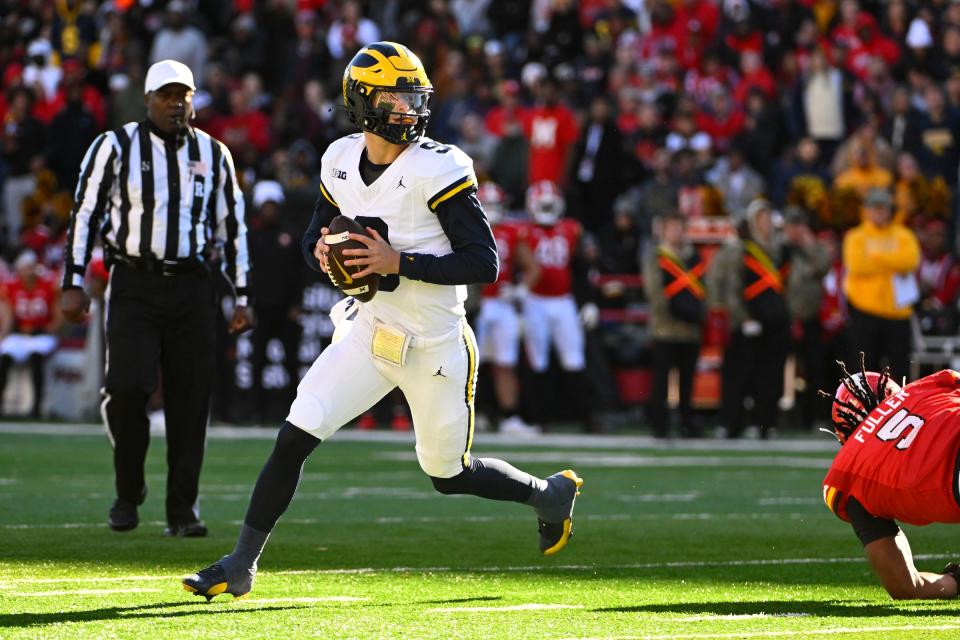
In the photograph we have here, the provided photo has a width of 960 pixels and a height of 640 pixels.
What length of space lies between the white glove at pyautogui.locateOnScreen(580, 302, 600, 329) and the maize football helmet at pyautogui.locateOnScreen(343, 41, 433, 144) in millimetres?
9354

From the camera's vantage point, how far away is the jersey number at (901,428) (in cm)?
543

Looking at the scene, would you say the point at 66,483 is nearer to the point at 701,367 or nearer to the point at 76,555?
the point at 76,555

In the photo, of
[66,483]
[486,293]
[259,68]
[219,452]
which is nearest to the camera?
[66,483]

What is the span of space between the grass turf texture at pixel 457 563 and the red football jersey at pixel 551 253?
389cm

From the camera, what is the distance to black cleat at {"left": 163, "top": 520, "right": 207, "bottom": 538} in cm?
752

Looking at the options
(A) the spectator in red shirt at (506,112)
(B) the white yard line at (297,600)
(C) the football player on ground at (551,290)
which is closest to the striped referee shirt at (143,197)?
(B) the white yard line at (297,600)

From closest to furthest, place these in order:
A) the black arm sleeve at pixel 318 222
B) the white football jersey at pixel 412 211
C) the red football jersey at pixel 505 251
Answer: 1. the white football jersey at pixel 412 211
2. the black arm sleeve at pixel 318 222
3. the red football jersey at pixel 505 251

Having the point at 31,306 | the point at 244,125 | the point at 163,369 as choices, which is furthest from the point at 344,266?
the point at 244,125

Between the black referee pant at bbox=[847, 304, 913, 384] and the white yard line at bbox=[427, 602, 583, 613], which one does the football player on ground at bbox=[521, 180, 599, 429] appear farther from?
the white yard line at bbox=[427, 602, 583, 613]

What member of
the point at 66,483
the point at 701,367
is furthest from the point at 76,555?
the point at 701,367

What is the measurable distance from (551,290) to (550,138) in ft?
6.84

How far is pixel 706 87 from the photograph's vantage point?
17.6m

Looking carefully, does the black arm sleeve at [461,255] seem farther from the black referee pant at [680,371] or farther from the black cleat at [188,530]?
the black referee pant at [680,371]

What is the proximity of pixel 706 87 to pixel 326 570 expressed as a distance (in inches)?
464
